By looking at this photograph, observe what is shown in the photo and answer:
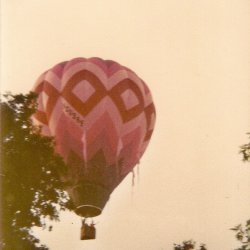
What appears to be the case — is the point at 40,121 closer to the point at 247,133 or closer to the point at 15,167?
the point at 15,167

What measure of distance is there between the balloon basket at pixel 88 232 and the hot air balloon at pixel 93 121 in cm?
56

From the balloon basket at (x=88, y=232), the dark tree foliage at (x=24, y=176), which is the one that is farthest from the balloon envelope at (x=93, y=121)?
the dark tree foliage at (x=24, y=176)

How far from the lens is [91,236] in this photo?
19609mm

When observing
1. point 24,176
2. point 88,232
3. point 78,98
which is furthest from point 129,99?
point 24,176

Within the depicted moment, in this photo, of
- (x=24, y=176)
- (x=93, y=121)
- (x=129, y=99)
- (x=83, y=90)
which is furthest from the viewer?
(x=129, y=99)

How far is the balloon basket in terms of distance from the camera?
1959cm

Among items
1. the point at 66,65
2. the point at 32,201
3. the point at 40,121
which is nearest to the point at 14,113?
the point at 32,201

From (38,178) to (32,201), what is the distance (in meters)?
0.56

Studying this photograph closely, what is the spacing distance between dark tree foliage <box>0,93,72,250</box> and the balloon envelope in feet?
Result: 10.5

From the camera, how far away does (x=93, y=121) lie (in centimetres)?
2098

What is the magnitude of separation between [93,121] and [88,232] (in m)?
3.32

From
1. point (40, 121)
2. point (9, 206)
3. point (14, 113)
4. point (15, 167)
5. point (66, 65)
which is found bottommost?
point (9, 206)

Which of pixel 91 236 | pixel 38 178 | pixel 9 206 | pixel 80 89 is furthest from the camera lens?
pixel 80 89

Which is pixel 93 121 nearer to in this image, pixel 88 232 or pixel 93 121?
pixel 93 121
